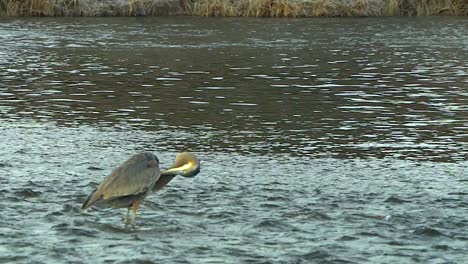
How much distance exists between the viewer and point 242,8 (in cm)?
4166

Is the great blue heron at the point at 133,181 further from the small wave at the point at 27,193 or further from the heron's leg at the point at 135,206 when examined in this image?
the small wave at the point at 27,193

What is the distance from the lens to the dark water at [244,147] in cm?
920

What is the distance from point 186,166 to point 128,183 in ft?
2.00

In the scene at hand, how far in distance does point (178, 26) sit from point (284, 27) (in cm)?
395

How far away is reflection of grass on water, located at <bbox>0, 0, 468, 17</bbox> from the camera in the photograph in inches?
1612

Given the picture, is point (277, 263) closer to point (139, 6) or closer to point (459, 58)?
point (459, 58)

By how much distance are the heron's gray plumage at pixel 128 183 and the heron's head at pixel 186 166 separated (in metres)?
0.19

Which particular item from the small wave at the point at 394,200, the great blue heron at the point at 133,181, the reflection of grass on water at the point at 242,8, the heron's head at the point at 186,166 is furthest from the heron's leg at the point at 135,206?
the reflection of grass on water at the point at 242,8

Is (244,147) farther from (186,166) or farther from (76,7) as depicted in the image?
(76,7)

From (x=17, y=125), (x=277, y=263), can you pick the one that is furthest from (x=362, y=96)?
(x=277, y=263)

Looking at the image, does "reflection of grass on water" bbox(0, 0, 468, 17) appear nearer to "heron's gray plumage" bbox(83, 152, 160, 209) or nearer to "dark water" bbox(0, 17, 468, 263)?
"dark water" bbox(0, 17, 468, 263)

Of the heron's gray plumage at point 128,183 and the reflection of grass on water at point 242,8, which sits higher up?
the heron's gray plumage at point 128,183

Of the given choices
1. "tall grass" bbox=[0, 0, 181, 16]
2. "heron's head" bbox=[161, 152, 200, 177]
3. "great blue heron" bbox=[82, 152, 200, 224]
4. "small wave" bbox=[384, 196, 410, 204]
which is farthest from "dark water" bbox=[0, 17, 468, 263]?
"tall grass" bbox=[0, 0, 181, 16]

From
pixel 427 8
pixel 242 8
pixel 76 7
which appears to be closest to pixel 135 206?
pixel 76 7
